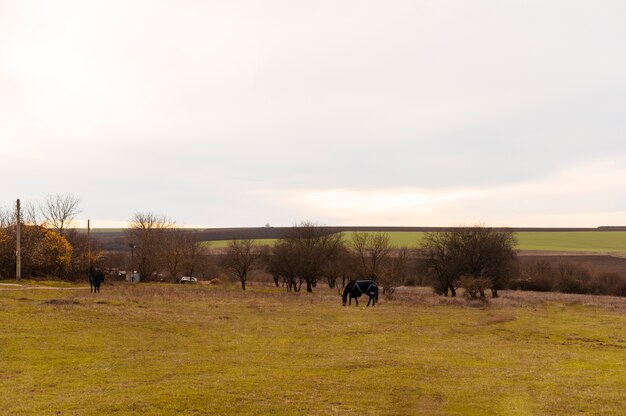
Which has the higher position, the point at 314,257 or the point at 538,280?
the point at 314,257

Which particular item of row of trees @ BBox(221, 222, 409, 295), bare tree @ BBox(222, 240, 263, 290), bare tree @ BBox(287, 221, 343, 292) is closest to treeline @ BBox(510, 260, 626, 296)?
row of trees @ BBox(221, 222, 409, 295)

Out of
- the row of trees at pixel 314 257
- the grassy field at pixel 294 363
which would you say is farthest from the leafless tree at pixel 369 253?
the grassy field at pixel 294 363

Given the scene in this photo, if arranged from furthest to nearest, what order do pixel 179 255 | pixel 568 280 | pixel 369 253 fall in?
pixel 179 255, pixel 369 253, pixel 568 280

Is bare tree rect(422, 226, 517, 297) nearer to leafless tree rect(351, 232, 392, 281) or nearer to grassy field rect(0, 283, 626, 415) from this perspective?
leafless tree rect(351, 232, 392, 281)

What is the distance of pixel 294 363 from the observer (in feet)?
59.9

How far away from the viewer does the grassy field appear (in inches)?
502

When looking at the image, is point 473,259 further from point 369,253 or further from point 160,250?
point 160,250

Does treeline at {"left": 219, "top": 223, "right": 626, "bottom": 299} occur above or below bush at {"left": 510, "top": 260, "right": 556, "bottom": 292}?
above

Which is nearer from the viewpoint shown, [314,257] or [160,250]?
[314,257]

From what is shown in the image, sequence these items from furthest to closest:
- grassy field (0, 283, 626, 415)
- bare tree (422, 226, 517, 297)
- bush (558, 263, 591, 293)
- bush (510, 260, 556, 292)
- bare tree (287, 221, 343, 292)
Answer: bush (510, 260, 556, 292), bush (558, 263, 591, 293), bare tree (287, 221, 343, 292), bare tree (422, 226, 517, 297), grassy field (0, 283, 626, 415)

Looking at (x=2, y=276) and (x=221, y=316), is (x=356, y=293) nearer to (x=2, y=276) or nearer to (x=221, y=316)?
(x=221, y=316)

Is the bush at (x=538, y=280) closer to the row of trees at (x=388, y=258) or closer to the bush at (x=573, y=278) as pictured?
the bush at (x=573, y=278)

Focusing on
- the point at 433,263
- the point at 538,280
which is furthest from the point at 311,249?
the point at 538,280

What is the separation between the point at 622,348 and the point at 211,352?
60.9 feet
